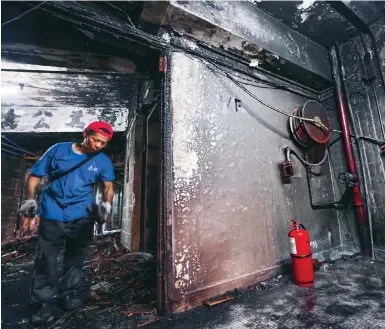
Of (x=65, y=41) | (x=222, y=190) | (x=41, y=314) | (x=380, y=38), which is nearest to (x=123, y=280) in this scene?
(x=41, y=314)

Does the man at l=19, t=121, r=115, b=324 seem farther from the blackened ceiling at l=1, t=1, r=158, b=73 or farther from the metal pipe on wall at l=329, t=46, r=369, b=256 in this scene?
the metal pipe on wall at l=329, t=46, r=369, b=256

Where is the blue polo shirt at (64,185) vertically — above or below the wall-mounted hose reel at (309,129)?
below

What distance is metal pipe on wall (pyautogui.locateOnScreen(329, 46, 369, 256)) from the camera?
434 cm

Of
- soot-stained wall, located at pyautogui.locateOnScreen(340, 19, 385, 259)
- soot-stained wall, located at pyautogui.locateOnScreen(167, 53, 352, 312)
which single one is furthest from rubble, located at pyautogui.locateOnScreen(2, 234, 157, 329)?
soot-stained wall, located at pyautogui.locateOnScreen(340, 19, 385, 259)

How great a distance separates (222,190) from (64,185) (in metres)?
2.00

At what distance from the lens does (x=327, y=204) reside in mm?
4512

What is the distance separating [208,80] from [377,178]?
3.79 metres

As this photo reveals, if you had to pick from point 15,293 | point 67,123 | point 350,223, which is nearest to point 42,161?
point 15,293

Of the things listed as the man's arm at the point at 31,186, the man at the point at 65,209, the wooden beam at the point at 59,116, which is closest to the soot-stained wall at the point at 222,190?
the man at the point at 65,209

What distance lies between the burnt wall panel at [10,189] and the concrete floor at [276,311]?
1.08 meters

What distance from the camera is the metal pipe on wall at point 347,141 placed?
4.34 metres

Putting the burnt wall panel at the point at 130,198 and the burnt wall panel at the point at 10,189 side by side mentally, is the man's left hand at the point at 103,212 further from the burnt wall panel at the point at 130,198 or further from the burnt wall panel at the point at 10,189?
the burnt wall panel at the point at 130,198

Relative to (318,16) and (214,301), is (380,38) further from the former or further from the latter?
(214,301)

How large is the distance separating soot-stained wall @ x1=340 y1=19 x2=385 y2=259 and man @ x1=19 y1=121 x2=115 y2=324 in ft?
15.8
